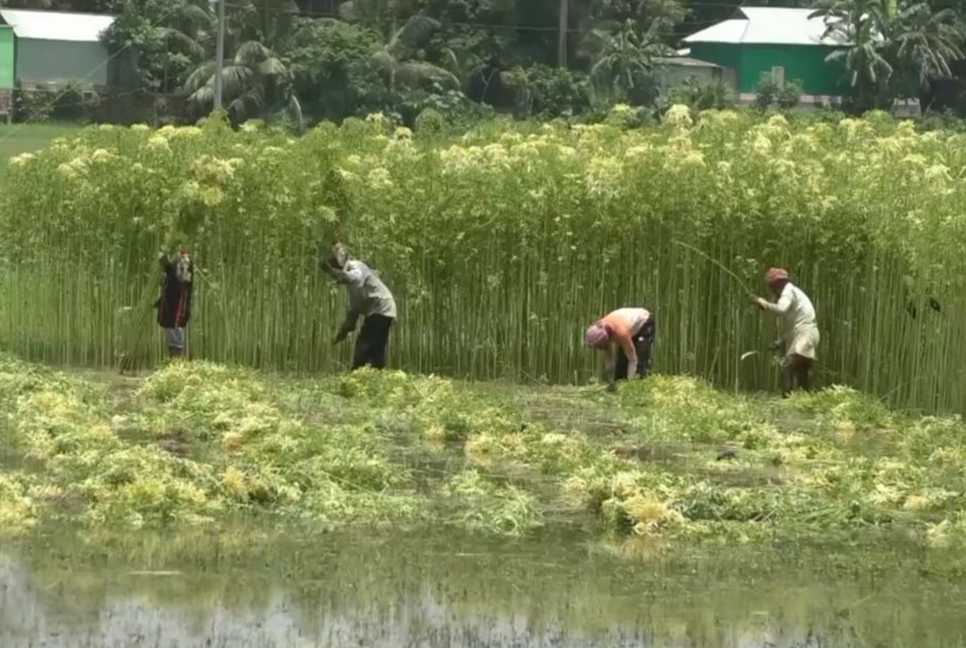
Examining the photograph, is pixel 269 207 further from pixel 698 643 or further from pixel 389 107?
pixel 389 107

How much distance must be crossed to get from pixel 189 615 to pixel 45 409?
6.98 metres

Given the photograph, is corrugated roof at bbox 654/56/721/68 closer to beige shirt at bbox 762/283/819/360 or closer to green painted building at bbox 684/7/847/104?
green painted building at bbox 684/7/847/104

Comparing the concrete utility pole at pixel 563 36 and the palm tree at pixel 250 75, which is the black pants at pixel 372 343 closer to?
the palm tree at pixel 250 75

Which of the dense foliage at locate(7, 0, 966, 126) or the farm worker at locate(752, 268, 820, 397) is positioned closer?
the farm worker at locate(752, 268, 820, 397)

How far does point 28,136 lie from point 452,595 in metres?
42.5

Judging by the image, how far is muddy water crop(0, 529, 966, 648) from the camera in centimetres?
1036

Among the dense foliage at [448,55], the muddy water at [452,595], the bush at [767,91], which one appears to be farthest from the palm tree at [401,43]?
the muddy water at [452,595]

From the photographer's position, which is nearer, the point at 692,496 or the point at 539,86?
the point at 692,496

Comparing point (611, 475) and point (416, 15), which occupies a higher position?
point (416, 15)

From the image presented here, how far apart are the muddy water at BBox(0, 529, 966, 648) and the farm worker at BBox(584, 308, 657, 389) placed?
707 centimetres

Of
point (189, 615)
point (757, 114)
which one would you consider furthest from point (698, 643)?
point (757, 114)

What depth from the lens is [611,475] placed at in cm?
1459

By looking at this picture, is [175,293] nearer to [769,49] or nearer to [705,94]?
[705,94]

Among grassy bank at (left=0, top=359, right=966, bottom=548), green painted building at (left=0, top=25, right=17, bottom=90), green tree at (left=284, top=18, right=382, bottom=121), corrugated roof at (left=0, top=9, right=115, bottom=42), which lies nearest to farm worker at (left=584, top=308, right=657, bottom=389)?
grassy bank at (left=0, top=359, right=966, bottom=548)
